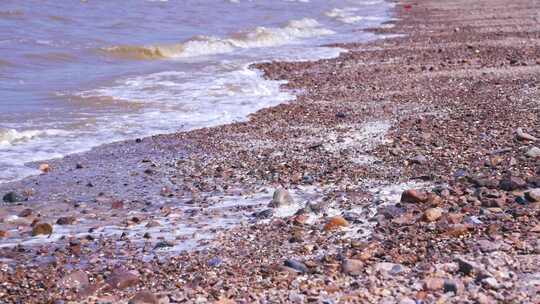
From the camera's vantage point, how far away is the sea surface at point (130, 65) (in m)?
9.76

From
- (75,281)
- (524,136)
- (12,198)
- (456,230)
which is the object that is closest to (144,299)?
(75,281)

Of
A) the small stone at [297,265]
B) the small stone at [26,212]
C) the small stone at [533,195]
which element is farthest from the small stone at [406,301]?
the small stone at [26,212]

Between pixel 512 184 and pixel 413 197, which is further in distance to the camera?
pixel 512 184

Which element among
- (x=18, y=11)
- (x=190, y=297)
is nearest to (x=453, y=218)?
(x=190, y=297)

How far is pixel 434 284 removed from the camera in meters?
4.36

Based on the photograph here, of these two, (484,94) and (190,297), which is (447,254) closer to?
(190,297)

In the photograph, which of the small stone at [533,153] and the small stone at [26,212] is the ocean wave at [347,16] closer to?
the small stone at [533,153]

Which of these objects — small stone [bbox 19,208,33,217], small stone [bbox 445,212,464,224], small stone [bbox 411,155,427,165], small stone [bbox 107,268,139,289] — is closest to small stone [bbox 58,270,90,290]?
small stone [bbox 107,268,139,289]

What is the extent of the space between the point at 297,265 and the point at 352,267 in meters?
0.32

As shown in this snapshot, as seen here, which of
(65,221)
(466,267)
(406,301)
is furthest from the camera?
(65,221)

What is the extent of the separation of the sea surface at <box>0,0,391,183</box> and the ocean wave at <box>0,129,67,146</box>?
1 cm

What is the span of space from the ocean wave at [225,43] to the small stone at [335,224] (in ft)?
41.9

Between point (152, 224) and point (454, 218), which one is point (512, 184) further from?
point (152, 224)

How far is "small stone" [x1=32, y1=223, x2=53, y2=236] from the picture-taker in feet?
18.8
